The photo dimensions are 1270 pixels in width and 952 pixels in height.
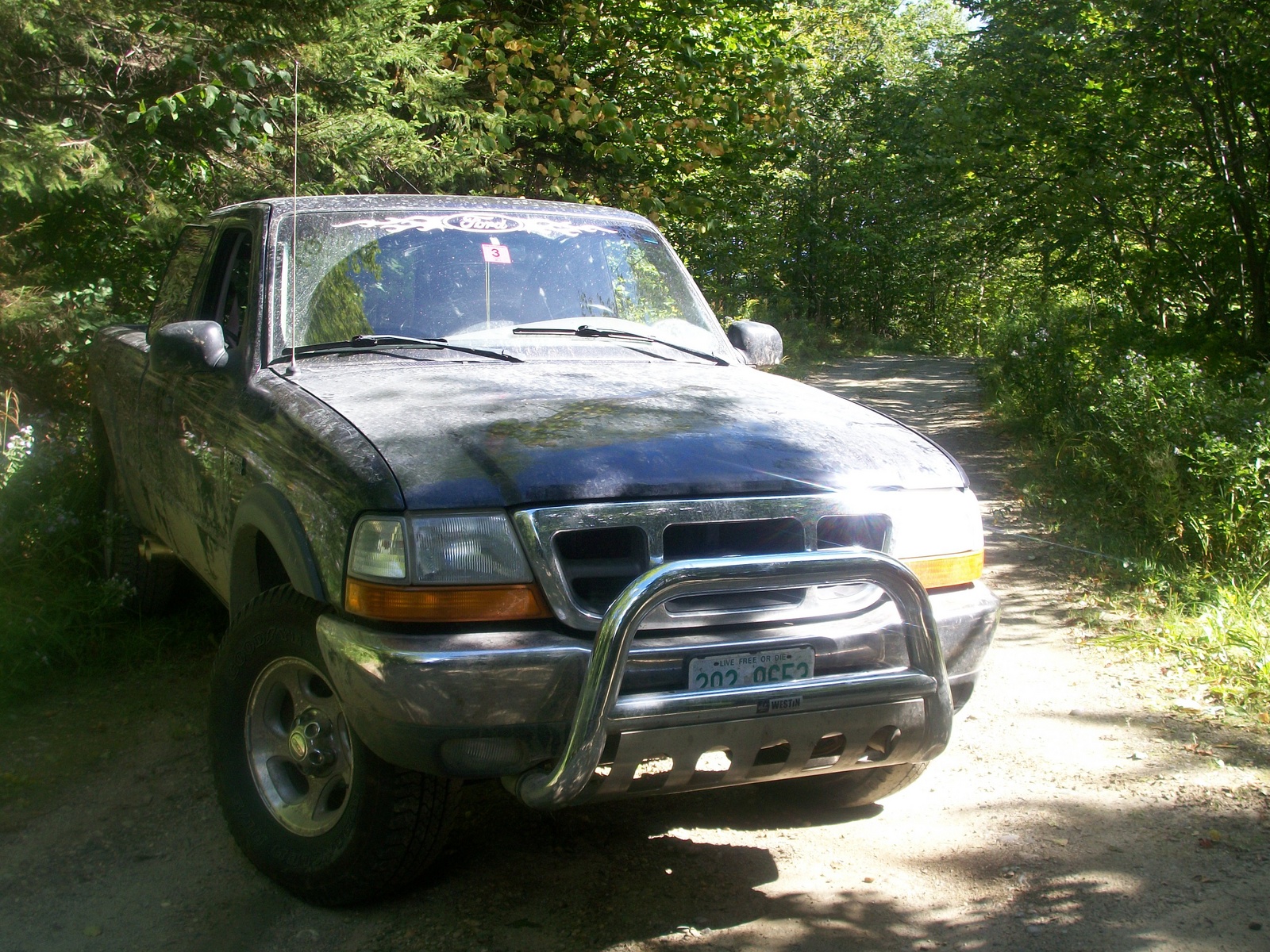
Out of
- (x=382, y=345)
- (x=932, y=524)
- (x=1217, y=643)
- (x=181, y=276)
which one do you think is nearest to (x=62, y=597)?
(x=181, y=276)

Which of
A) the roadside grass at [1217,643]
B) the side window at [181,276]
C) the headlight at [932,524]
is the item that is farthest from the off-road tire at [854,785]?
the side window at [181,276]

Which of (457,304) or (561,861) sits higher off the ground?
(457,304)

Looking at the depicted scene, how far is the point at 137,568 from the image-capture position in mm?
5379

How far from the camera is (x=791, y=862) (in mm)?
3439

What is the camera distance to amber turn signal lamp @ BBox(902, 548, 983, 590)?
3.13 m

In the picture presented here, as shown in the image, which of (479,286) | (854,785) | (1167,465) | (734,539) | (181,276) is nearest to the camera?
(734,539)

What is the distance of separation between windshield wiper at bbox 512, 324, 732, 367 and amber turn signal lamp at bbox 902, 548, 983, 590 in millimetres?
1350

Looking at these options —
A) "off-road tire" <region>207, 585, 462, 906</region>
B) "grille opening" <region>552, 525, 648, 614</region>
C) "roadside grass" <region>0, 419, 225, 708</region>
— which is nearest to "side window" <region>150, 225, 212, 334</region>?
"roadside grass" <region>0, 419, 225, 708</region>

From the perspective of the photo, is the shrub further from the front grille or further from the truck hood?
the front grille

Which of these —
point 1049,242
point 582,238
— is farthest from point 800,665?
point 1049,242

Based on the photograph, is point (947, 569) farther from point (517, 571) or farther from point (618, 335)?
point (618, 335)

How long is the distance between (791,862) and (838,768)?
25.7 inches

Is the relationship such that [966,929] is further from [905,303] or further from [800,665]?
[905,303]

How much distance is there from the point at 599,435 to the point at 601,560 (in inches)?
14.8
